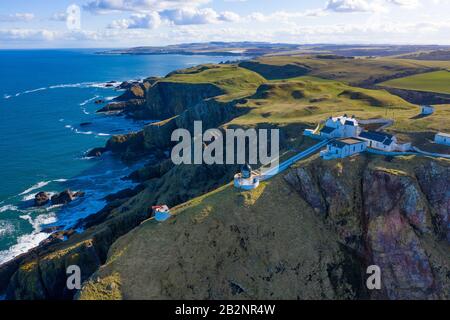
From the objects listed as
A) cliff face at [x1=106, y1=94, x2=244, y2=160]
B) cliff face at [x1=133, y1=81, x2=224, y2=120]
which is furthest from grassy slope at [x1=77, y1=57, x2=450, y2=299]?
cliff face at [x1=133, y1=81, x2=224, y2=120]

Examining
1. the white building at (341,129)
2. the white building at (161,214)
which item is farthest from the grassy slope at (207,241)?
the white building at (341,129)

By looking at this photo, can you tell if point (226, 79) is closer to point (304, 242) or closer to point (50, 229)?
point (50, 229)

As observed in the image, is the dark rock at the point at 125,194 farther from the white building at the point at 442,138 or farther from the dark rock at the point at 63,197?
the white building at the point at 442,138

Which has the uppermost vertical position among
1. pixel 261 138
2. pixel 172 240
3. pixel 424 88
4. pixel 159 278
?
pixel 424 88
